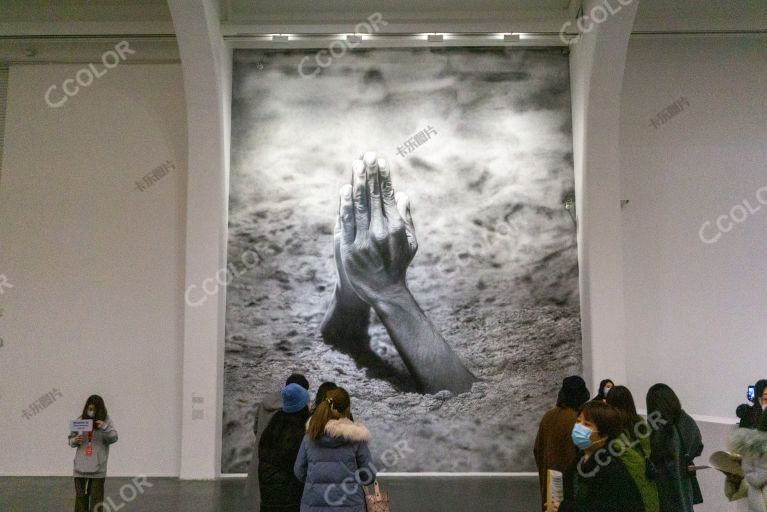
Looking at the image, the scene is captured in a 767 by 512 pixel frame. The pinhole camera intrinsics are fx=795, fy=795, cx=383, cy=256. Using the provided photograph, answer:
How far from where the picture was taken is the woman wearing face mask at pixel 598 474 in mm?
3963

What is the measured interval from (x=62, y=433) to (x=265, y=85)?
260 inches

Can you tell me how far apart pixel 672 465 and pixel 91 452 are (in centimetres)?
587

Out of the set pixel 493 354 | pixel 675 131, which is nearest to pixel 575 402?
pixel 493 354

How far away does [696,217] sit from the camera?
13.1 meters

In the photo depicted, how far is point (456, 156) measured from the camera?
44.0 ft

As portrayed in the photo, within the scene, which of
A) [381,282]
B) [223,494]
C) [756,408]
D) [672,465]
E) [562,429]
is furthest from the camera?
[381,282]

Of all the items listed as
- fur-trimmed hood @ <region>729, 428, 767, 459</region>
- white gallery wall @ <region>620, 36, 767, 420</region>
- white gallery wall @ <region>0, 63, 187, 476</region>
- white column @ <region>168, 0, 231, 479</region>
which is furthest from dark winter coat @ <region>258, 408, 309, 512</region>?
white gallery wall @ <region>620, 36, 767, 420</region>

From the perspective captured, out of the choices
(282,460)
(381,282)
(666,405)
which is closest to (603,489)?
(666,405)

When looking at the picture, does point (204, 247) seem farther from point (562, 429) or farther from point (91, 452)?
point (562, 429)

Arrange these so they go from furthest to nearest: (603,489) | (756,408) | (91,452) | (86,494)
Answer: (86,494)
(91,452)
(756,408)
(603,489)


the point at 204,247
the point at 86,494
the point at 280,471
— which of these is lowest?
the point at 86,494

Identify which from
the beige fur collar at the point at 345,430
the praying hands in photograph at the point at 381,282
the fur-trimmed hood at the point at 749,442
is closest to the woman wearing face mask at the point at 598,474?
the beige fur collar at the point at 345,430

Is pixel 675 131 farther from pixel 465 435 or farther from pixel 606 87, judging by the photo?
pixel 465 435

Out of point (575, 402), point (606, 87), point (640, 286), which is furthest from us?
point (640, 286)
